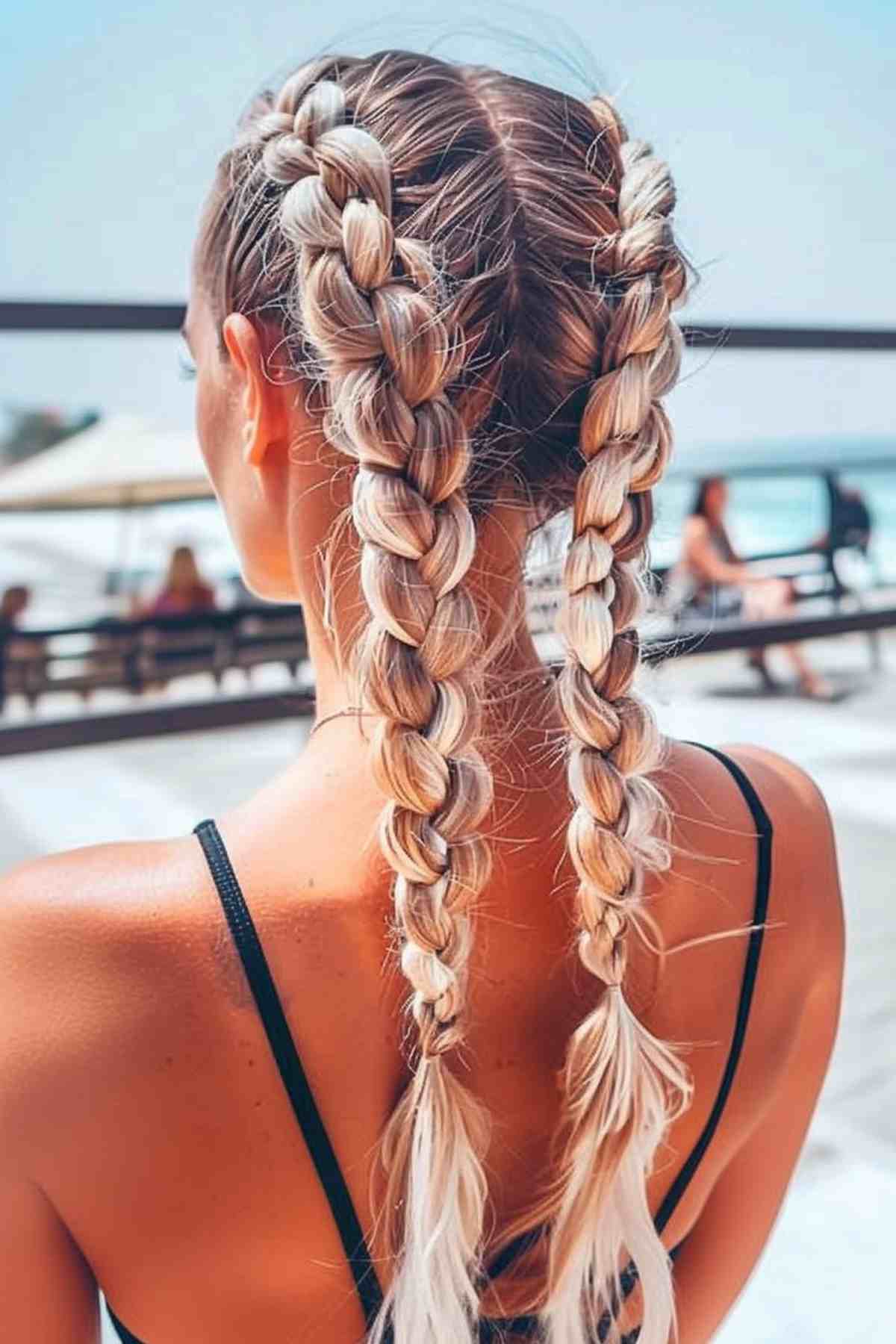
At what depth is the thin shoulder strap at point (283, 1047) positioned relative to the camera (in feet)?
1.76

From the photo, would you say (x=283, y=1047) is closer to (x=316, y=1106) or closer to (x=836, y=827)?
(x=316, y=1106)

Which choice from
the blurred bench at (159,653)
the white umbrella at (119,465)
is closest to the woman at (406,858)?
the blurred bench at (159,653)

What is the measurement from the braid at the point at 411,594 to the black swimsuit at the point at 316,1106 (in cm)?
2

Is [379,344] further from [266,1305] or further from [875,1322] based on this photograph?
[875,1322]

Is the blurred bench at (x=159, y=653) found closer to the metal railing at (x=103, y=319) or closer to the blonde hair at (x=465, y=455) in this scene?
the metal railing at (x=103, y=319)

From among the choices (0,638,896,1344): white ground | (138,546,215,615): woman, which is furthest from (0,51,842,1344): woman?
(138,546,215,615): woman

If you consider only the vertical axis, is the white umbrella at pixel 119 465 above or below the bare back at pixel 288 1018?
above

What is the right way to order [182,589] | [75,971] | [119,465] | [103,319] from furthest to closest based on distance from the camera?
[119,465], [182,589], [103,319], [75,971]

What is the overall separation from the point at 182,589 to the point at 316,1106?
16.3ft

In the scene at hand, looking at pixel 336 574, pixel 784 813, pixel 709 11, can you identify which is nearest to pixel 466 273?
pixel 336 574

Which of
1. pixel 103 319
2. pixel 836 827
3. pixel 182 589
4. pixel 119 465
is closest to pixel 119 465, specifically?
pixel 119 465

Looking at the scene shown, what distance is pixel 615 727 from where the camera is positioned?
565mm

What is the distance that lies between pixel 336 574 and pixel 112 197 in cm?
1880

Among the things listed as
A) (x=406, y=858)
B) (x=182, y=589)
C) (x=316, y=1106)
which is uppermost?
(x=406, y=858)
